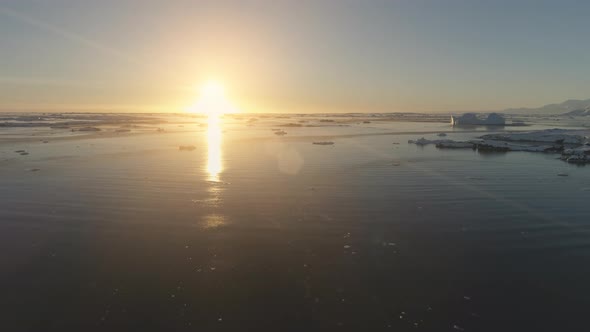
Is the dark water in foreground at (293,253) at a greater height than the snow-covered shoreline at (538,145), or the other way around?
the snow-covered shoreline at (538,145)

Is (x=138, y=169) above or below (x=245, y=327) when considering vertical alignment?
above

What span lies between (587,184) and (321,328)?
18018 millimetres

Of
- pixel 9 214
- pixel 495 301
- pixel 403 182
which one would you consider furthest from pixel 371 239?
pixel 9 214

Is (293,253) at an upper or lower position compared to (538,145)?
lower

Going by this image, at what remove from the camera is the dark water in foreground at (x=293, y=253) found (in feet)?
23.0

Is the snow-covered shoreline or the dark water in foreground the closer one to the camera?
the dark water in foreground

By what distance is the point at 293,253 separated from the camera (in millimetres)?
9672

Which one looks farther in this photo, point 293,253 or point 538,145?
point 538,145

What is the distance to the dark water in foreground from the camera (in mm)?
7012

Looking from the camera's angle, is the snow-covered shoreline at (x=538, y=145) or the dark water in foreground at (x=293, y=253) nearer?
the dark water in foreground at (x=293, y=253)

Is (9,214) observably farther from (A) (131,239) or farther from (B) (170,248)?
(B) (170,248)

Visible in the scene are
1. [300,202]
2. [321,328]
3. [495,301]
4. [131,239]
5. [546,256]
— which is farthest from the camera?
[300,202]

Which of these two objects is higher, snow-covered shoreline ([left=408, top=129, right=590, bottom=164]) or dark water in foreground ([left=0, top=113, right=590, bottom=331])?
snow-covered shoreline ([left=408, top=129, right=590, bottom=164])

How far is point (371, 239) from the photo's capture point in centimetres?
1064
